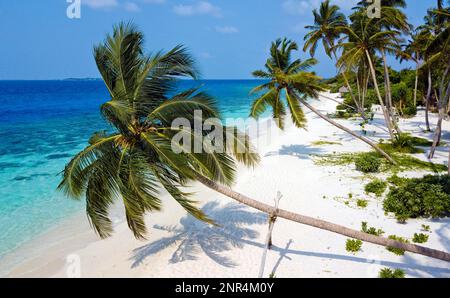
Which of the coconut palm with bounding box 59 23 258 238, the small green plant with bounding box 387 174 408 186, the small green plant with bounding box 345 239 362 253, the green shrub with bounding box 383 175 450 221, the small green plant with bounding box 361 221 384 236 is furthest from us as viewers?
the small green plant with bounding box 387 174 408 186

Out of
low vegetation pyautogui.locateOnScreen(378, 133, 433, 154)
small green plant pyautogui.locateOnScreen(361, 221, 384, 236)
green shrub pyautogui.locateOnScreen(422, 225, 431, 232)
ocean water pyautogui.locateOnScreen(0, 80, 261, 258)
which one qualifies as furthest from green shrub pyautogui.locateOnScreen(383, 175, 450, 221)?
low vegetation pyautogui.locateOnScreen(378, 133, 433, 154)

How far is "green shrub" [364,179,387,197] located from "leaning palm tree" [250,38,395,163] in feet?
11.7

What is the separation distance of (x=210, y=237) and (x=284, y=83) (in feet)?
28.5

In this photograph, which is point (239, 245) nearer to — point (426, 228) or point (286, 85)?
point (426, 228)

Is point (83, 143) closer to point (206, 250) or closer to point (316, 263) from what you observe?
point (206, 250)

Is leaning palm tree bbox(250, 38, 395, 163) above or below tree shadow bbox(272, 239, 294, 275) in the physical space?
above

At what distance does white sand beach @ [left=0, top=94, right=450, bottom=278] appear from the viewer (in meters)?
7.87

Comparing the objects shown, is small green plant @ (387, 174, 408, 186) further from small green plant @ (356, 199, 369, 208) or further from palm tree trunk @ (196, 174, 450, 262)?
palm tree trunk @ (196, 174, 450, 262)

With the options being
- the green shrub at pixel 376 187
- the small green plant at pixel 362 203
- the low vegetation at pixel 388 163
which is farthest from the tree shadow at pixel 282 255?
the low vegetation at pixel 388 163

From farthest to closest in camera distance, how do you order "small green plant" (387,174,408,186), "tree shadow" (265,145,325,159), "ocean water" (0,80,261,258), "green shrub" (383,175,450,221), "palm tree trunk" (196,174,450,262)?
"tree shadow" (265,145,325,159) < "small green plant" (387,174,408,186) < "ocean water" (0,80,261,258) < "green shrub" (383,175,450,221) < "palm tree trunk" (196,174,450,262)

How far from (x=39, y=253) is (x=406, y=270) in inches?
414

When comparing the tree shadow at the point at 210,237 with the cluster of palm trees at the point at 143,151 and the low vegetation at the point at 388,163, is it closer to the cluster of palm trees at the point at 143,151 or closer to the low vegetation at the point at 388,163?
the cluster of palm trees at the point at 143,151

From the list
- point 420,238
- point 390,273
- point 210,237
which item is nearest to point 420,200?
point 420,238
